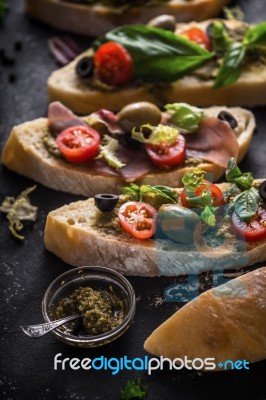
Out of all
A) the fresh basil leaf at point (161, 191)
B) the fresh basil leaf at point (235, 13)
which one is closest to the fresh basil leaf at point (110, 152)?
the fresh basil leaf at point (161, 191)

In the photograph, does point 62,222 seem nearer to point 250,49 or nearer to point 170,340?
point 170,340

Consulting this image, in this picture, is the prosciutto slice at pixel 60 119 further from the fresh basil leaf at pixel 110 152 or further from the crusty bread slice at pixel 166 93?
the crusty bread slice at pixel 166 93

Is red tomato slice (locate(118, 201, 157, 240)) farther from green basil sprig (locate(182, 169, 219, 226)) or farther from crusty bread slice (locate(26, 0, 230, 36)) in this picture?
crusty bread slice (locate(26, 0, 230, 36))

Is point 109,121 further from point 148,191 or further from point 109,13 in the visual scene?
point 109,13

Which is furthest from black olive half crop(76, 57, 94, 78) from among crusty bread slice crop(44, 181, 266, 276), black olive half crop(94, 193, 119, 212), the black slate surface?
black olive half crop(94, 193, 119, 212)

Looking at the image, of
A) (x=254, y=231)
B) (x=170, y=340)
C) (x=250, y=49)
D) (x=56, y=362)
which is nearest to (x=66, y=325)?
(x=56, y=362)

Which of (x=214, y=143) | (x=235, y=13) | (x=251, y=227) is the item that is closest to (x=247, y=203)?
(x=251, y=227)
